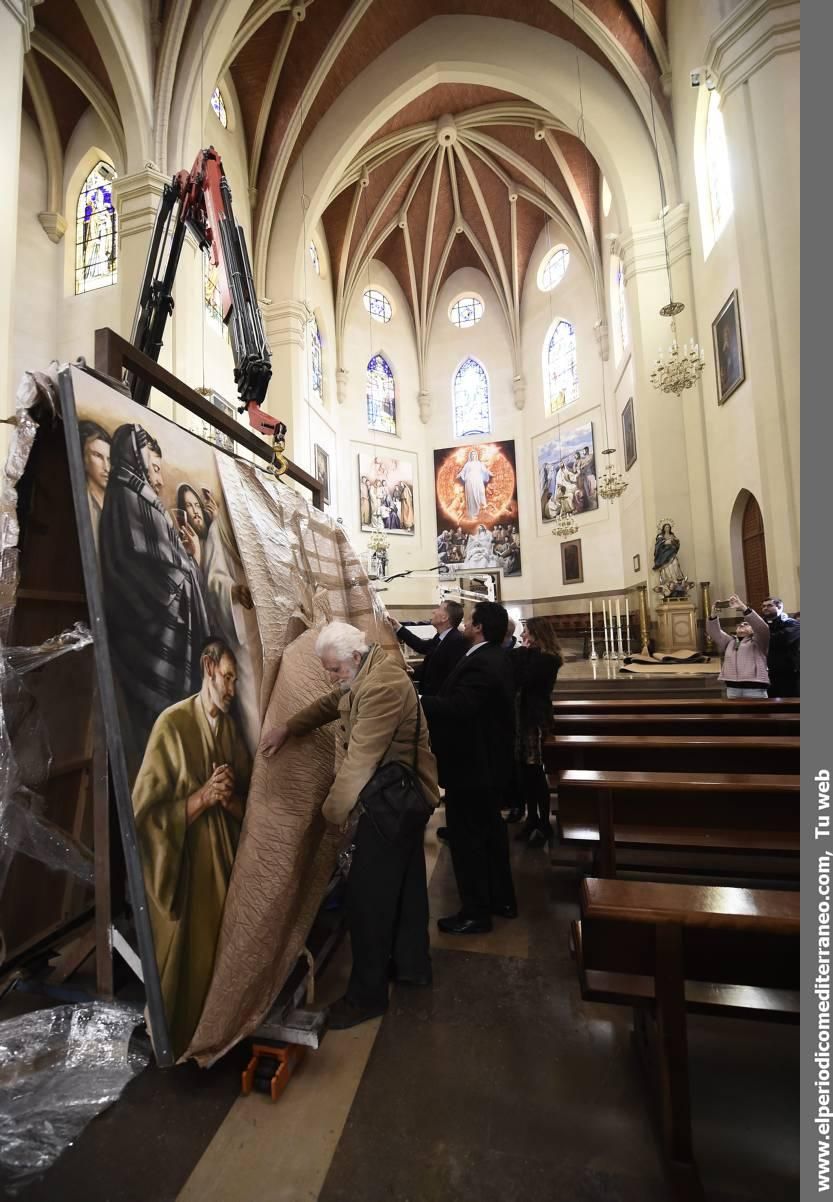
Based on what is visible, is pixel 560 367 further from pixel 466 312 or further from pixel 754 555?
pixel 754 555

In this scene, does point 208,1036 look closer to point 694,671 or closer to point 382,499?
point 694,671

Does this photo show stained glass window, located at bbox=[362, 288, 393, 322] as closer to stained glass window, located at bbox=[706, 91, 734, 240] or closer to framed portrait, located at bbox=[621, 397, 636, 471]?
framed portrait, located at bbox=[621, 397, 636, 471]

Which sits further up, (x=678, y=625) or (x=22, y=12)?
(x=22, y=12)

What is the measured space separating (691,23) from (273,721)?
13.1 metres

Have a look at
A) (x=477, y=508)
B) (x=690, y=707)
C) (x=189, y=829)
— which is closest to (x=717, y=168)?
(x=690, y=707)

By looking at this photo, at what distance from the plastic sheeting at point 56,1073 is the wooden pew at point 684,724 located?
2468 mm

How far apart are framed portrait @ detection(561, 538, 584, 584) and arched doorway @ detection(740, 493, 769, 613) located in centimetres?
679

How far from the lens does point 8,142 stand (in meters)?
5.88

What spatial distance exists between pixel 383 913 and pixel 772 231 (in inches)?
348

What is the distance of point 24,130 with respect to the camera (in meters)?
10.1

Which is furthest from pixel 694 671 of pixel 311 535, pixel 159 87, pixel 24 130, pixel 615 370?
pixel 24 130

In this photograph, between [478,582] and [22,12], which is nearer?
[22,12]

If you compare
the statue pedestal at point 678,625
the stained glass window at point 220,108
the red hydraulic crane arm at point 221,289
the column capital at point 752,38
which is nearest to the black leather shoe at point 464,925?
the red hydraulic crane arm at point 221,289

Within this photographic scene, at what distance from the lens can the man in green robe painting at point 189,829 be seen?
1535mm
